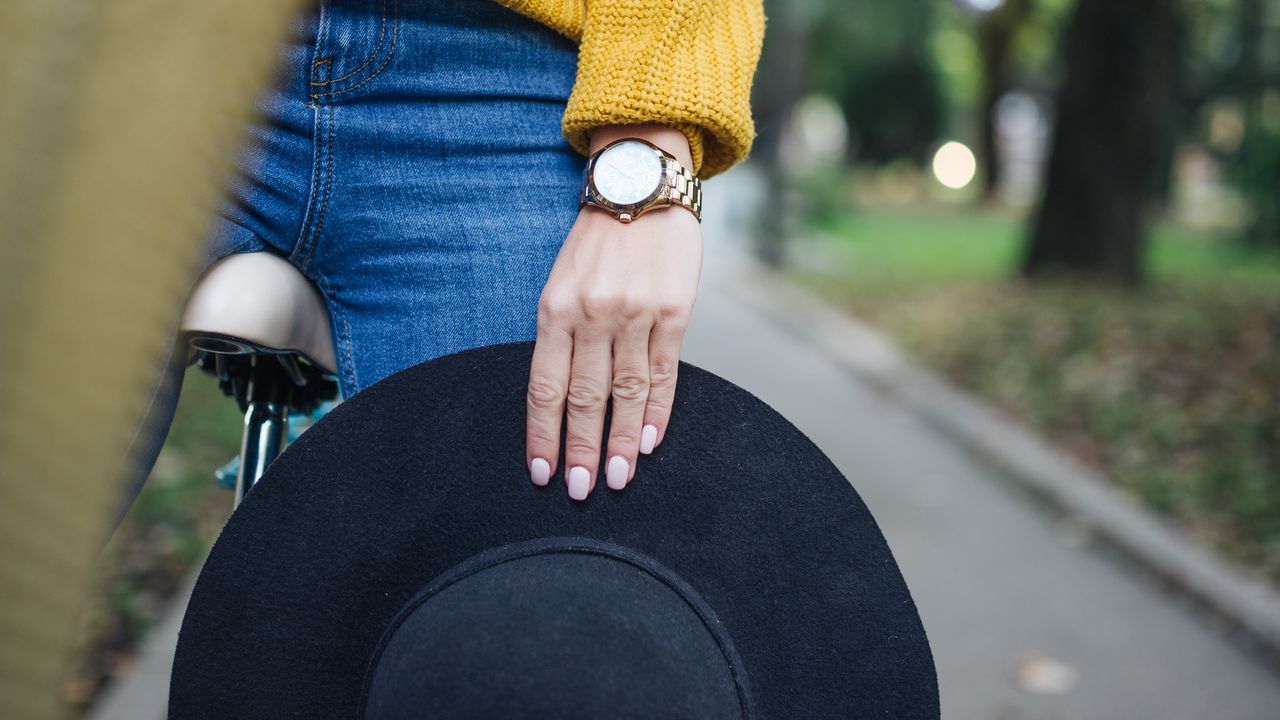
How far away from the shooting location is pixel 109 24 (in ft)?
1.15

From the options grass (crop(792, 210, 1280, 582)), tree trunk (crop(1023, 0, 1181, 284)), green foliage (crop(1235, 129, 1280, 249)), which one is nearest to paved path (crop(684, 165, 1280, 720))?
grass (crop(792, 210, 1280, 582))

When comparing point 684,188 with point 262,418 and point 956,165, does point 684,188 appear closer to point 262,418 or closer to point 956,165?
point 262,418

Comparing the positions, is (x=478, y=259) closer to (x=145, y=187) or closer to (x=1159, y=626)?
(x=145, y=187)

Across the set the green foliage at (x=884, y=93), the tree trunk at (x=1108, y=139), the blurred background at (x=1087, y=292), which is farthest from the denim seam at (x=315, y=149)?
the green foliage at (x=884, y=93)

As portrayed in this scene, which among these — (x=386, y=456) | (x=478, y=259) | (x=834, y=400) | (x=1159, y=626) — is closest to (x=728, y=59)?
(x=478, y=259)

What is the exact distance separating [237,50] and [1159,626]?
3.93 meters

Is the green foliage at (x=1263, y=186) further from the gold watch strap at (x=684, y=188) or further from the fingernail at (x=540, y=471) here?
the fingernail at (x=540, y=471)

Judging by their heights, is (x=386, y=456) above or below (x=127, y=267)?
below

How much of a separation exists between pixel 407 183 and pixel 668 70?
36cm

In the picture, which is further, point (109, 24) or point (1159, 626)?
point (1159, 626)

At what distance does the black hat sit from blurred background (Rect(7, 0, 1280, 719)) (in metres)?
0.39

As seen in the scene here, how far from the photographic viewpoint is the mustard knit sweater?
1176mm

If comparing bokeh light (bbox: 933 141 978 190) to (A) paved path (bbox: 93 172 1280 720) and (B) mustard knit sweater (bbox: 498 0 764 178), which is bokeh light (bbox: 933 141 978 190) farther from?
(B) mustard knit sweater (bbox: 498 0 764 178)

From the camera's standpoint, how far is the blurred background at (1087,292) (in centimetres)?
405
